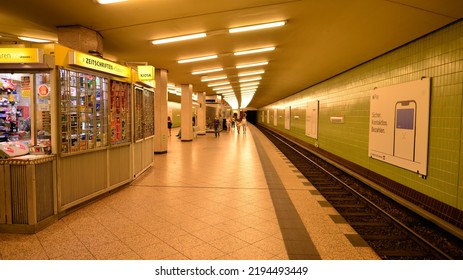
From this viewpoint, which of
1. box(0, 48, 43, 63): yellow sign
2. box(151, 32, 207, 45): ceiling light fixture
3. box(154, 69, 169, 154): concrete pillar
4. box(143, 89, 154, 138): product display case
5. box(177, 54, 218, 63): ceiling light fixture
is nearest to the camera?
box(0, 48, 43, 63): yellow sign

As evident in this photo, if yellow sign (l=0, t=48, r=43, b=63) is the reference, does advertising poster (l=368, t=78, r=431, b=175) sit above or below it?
below

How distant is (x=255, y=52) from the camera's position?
9.86 metres

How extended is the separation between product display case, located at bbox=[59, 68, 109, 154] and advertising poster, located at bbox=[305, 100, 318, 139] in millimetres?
11056

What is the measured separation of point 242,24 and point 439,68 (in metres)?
3.95

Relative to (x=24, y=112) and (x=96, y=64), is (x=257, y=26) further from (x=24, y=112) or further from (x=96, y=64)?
(x=24, y=112)

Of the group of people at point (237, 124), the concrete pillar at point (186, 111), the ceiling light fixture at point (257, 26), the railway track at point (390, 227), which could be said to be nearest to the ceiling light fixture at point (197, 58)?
the ceiling light fixture at point (257, 26)

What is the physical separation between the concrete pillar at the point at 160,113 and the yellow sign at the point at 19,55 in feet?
27.8

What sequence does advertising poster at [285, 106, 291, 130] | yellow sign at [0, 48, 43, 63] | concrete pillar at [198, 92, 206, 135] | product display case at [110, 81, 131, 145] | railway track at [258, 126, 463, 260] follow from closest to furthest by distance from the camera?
1. railway track at [258, 126, 463, 260]
2. yellow sign at [0, 48, 43, 63]
3. product display case at [110, 81, 131, 145]
4. advertising poster at [285, 106, 291, 130]
5. concrete pillar at [198, 92, 206, 135]

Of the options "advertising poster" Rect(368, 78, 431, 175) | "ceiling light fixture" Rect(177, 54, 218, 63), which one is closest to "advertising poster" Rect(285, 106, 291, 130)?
"ceiling light fixture" Rect(177, 54, 218, 63)

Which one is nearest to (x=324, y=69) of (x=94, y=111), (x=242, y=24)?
(x=242, y=24)

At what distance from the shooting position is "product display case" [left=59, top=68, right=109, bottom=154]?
504cm

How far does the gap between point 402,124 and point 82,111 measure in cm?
636

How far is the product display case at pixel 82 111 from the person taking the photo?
16.5ft

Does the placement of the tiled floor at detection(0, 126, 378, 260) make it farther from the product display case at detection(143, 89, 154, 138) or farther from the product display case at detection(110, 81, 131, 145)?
the product display case at detection(143, 89, 154, 138)
